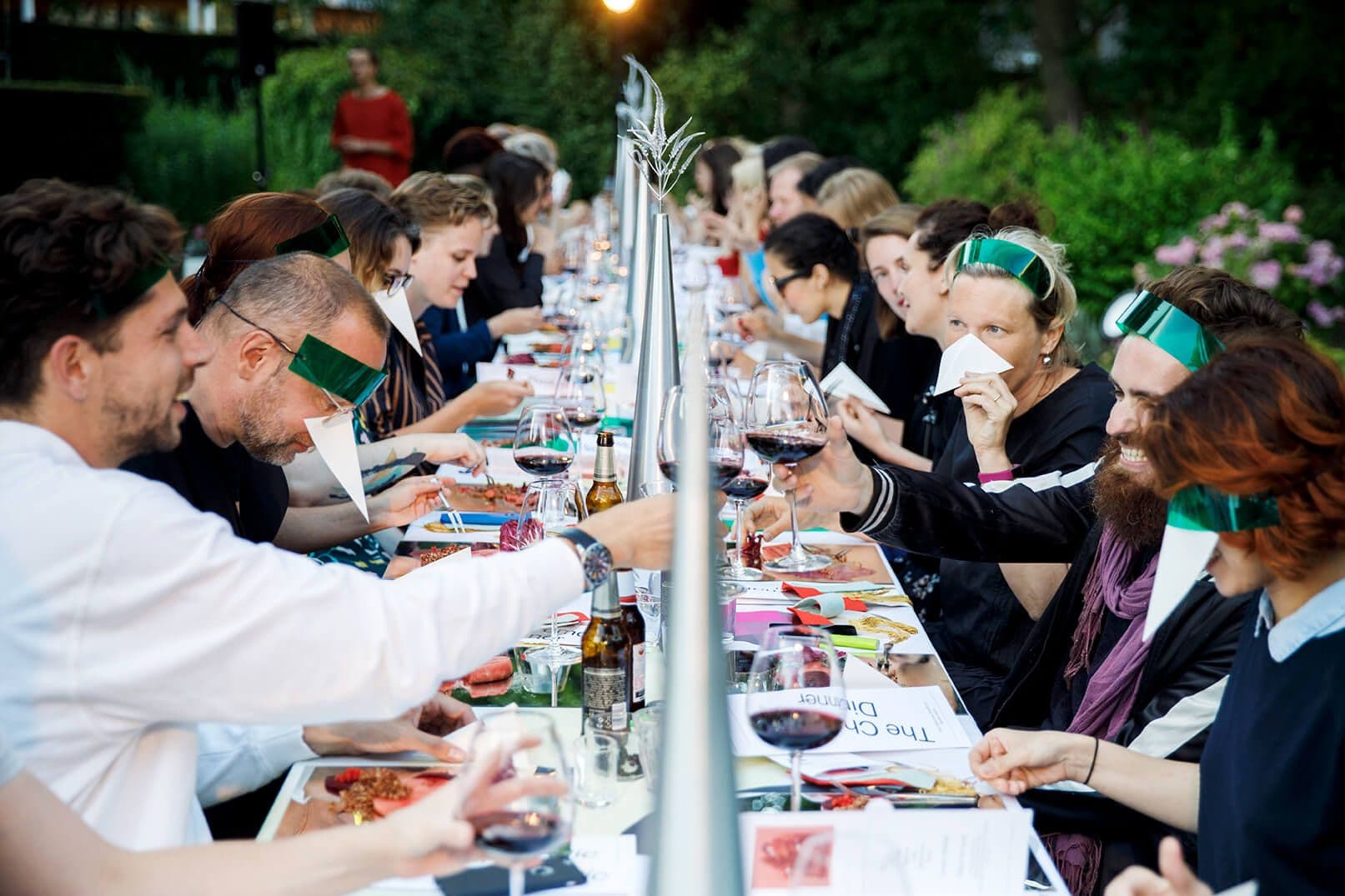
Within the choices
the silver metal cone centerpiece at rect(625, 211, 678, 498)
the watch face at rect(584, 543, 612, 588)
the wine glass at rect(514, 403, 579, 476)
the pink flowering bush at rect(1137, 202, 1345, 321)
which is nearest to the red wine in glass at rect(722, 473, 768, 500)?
the silver metal cone centerpiece at rect(625, 211, 678, 498)

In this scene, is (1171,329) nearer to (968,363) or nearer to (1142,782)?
(1142,782)

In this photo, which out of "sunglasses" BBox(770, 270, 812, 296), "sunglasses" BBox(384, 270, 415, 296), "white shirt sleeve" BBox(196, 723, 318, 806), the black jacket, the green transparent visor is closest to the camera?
"white shirt sleeve" BBox(196, 723, 318, 806)

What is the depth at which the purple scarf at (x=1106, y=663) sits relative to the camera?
210cm

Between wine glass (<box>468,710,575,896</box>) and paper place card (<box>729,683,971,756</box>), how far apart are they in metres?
0.43

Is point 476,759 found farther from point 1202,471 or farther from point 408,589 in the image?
point 1202,471

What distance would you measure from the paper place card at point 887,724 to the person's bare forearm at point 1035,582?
0.75 m

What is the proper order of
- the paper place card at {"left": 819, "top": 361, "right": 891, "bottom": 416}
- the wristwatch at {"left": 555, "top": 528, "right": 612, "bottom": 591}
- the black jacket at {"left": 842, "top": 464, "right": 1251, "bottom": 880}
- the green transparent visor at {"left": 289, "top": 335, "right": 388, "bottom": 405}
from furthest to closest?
the paper place card at {"left": 819, "top": 361, "right": 891, "bottom": 416}, the green transparent visor at {"left": 289, "top": 335, "right": 388, "bottom": 405}, the black jacket at {"left": 842, "top": 464, "right": 1251, "bottom": 880}, the wristwatch at {"left": 555, "top": 528, "right": 612, "bottom": 591}

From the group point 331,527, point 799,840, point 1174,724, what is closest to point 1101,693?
point 1174,724

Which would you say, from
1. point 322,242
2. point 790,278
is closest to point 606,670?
point 322,242

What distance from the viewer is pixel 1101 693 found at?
7.39 ft

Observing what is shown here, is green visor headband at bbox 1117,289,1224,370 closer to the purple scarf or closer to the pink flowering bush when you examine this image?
the purple scarf

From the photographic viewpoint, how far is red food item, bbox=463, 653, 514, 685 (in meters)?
2.22

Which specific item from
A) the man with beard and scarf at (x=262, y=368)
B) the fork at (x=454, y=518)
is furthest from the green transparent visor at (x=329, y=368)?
the fork at (x=454, y=518)

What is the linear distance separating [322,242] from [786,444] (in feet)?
3.87
